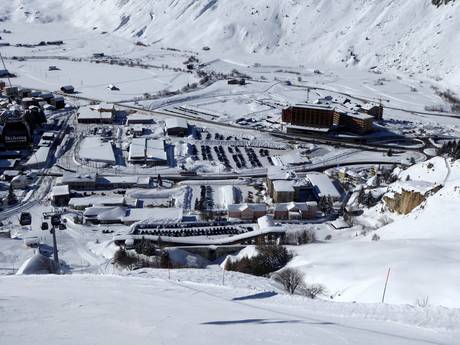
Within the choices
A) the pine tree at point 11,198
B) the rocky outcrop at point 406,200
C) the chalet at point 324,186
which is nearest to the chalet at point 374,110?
the chalet at point 324,186

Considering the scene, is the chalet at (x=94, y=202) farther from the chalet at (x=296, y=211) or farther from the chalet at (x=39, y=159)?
the chalet at (x=296, y=211)

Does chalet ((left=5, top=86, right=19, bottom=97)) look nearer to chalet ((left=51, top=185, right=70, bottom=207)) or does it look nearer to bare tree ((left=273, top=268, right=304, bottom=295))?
chalet ((left=51, top=185, right=70, bottom=207))

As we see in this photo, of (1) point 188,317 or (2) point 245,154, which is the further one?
(2) point 245,154

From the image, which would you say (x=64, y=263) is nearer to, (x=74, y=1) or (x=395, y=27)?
(x=395, y=27)

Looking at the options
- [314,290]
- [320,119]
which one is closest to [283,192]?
[314,290]

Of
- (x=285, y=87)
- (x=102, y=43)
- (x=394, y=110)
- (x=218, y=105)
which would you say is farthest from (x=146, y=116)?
(x=102, y=43)

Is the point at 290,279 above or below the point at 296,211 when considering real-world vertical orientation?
below

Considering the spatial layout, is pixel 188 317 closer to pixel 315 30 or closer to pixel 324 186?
pixel 324 186
